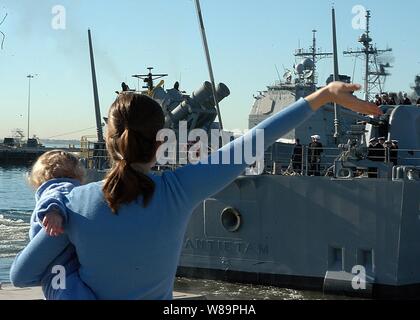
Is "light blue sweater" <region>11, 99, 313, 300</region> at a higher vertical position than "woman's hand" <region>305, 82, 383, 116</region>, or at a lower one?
lower

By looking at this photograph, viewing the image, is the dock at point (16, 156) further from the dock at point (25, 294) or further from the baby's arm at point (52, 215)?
the baby's arm at point (52, 215)

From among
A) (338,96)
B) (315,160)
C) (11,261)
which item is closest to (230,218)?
(315,160)

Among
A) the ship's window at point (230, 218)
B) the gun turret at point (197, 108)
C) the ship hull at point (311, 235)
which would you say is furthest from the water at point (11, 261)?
the gun turret at point (197, 108)

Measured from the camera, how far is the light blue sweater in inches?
99.0

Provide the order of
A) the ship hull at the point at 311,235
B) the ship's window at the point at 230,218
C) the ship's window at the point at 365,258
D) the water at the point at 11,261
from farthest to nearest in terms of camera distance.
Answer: the ship's window at the point at 230,218, the water at the point at 11,261, the ship's window at the point at 365,258, the ship hull at the point at 311,235

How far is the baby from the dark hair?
19 centimetres

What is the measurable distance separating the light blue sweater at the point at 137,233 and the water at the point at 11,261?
785mm

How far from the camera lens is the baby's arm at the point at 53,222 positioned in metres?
2.53

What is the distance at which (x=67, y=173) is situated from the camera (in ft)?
9.72

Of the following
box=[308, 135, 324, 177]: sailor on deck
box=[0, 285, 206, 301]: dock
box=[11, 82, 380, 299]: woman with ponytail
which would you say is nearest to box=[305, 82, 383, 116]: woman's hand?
box=[11, 82, 380, 299]: woman with ponytail

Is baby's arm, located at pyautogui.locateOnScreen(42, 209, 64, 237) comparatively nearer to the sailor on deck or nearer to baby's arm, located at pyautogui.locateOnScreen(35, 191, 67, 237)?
baby's arm, located at pyautogui.locateOnScreen(35, 191, 67, 237)
